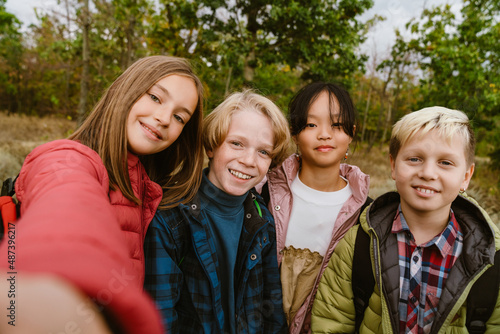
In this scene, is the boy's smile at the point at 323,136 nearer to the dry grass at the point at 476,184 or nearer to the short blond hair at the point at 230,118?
the short blond hair at the point at 230,118

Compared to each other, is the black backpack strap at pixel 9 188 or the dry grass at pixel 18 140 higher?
the dry grass at pixel 18 140

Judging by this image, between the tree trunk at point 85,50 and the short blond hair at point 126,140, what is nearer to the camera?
the short blond hair at point 126,140

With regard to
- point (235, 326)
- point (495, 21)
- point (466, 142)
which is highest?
point (495, 21)

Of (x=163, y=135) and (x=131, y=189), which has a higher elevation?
(x=163, y=135)

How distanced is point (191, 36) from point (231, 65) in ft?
5.02

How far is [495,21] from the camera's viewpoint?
662 cm

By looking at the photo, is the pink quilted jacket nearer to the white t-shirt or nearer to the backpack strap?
the white t-shirt

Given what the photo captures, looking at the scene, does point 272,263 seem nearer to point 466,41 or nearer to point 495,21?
point 466,41

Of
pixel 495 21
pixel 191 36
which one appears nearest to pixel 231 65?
pixel 191 36

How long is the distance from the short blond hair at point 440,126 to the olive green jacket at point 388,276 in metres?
0.30

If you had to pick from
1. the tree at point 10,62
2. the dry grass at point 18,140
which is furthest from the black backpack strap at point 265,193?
the tree at point 10,62

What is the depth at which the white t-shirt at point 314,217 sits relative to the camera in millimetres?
1868

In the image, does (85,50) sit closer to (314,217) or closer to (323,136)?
(323,136)

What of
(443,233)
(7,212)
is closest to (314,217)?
(443,233)
